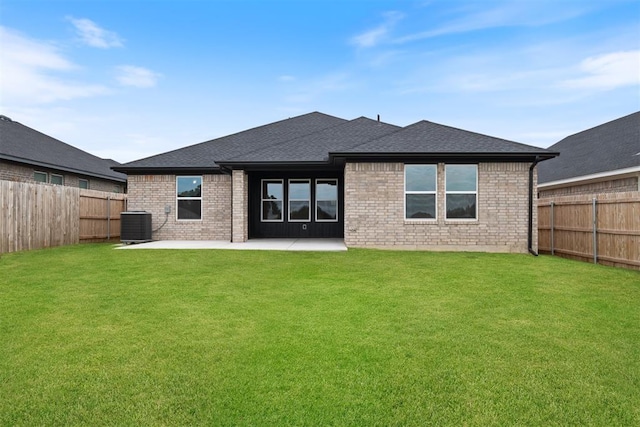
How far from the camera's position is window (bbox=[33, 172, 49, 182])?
1551cm

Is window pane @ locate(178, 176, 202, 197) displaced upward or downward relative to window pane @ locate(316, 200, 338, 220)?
upward

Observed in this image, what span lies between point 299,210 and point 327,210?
1167 millimetres

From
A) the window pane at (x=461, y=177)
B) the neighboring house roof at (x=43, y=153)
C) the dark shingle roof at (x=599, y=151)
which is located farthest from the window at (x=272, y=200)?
Answer: the dark shingle roof at (x=599, y=151)

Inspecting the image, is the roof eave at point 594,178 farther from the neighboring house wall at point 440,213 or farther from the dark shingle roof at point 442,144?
the neighboring house wall at point 440,213

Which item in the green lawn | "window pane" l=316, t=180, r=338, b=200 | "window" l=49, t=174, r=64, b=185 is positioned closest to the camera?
the green lawn

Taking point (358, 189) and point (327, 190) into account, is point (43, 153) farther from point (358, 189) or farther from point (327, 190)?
point (358, 189)

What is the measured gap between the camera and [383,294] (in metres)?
5.73

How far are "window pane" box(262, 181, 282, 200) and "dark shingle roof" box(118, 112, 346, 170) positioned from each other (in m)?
1.56

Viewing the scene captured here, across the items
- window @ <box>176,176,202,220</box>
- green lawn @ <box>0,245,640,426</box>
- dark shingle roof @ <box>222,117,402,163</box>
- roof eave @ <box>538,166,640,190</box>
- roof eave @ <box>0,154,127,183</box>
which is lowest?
green lawn @ <box>0,245,640,426</box>

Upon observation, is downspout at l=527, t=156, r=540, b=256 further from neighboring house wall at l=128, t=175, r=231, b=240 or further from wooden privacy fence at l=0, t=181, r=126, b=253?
wooden privacy fence at l=0, t=181, r=126, b=253

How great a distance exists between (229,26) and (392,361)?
1430 cm

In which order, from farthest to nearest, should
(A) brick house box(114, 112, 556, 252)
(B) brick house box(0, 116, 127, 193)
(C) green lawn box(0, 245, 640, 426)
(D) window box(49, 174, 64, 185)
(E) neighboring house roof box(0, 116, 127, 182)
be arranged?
(D) window box(49, 174, 64, 185)
(E) neighboring house roof box(0, 116, 127, 182)
(B) brick house box(0, 116, 127, 193)
(A) brick house box(114, 112, 556, 252)
(C) green lawn box(0, 245, 640, 426)

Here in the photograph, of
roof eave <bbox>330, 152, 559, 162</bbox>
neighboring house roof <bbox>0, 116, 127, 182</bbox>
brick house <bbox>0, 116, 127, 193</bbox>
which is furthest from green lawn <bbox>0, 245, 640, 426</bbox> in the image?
neighboring house roof <bbox>0, 116, 127, 182</bbox>

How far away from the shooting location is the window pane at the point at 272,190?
49.7 ft
